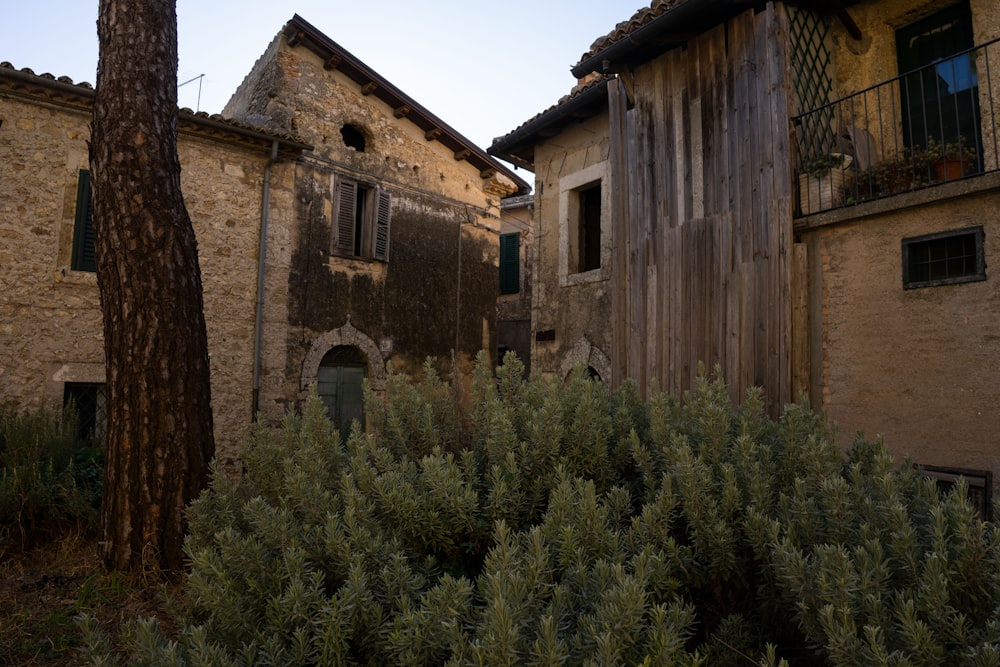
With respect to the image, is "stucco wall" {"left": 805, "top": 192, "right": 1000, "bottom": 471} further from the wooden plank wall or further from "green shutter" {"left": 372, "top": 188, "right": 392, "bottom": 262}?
"green shutter" {"left": 372, "top": 188, "right": 392, "bottom": 262}

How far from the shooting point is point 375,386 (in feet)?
38.0

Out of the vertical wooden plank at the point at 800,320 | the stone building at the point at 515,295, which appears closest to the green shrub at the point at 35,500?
the vertical wooden plank at the point at 800,320

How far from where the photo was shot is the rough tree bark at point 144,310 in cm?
340

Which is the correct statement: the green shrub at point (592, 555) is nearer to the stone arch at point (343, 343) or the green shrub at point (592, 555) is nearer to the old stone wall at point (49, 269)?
the old stone wall at point (49, 269)

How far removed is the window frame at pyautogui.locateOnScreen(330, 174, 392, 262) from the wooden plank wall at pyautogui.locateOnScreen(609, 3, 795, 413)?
5.42 metres

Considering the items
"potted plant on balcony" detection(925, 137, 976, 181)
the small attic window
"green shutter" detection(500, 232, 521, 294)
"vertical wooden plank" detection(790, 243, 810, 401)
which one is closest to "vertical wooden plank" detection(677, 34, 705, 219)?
"vertical wooden plank" detection(790, 243, 810, 401)

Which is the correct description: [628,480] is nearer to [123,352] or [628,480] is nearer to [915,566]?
[915,566]

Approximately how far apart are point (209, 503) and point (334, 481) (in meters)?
0.50

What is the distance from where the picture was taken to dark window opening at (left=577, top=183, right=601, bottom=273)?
934 centimetres

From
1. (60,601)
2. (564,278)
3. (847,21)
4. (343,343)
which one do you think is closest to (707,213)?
(847,21)

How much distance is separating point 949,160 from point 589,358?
4325mm

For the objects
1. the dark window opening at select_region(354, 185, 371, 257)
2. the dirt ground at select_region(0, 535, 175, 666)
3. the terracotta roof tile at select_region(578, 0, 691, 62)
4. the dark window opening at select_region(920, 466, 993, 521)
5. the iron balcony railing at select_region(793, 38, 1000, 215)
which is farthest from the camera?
the dark window opening at select_region(354, 185, 371, 257)

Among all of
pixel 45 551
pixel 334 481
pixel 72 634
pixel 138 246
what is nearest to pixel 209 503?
pixel 334 481

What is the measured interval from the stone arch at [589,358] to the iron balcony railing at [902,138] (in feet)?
10.1
